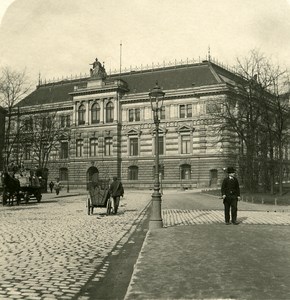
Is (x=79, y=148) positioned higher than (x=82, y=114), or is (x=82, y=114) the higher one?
(x=82, y=114)

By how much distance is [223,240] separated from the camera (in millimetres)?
10727

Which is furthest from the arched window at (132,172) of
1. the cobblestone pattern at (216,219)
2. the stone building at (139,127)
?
the cobblestone pattern at (216,219)

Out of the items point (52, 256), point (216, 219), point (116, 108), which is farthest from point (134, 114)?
point (52, 256)

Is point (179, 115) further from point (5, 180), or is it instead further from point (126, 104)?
point (5, 180)

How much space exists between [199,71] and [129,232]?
52559mm

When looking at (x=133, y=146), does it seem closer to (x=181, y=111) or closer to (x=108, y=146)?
(x=108, y=146)

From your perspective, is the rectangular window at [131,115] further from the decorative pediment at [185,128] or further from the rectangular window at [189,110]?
the rectangular window at [189,110]

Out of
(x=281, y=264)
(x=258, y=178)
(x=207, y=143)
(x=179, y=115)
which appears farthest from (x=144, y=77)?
(x=281, y=264)

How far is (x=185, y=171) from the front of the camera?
60.6 m

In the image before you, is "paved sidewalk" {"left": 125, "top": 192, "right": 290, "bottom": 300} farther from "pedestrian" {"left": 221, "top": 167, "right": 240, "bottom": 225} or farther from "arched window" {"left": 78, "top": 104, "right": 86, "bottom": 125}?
"arched window" {"left": 78, "top": 104, "right": 86, "bottom": 125}

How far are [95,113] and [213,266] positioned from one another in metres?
61.1

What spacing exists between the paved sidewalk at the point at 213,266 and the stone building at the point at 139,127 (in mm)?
45461

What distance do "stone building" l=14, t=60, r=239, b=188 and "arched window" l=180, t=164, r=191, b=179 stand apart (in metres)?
0.11

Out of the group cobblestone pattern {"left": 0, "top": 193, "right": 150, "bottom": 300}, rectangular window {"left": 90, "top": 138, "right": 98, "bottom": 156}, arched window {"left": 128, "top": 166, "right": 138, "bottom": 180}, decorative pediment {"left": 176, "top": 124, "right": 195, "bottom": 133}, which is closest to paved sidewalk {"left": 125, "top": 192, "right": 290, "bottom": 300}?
cobblestone pattern {"left": 0, "top": 193, "right": 150, "bottom": 300}
